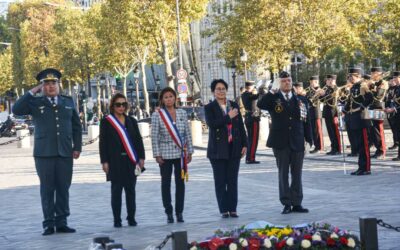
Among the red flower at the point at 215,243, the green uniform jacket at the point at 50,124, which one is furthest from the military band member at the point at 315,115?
the red flower at the point at 215,243

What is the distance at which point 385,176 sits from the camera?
826 inches

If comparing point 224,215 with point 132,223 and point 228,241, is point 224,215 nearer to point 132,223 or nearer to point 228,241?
point 132,223

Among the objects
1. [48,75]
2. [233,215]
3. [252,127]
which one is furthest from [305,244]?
[252,127]

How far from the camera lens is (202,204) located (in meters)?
17.4

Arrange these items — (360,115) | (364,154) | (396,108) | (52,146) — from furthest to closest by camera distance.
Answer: (396,108) < (360,115) < (364,154) < (52,146)

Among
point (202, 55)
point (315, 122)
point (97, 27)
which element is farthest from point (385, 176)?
point (202, 55)

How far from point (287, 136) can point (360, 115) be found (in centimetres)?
681

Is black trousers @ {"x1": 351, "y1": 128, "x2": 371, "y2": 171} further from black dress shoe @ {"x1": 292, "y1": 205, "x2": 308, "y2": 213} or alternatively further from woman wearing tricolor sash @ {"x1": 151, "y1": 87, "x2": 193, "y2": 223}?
woman wearing tricolor sash @ {"x1": 151, "y1": 87, "x2": 193, "y2": 223}

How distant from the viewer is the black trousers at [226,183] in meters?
15.2

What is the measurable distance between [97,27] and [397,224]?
67156 millimetres

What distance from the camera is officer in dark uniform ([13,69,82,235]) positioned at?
47.8 feet

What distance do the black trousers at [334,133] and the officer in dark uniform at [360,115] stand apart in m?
3.81

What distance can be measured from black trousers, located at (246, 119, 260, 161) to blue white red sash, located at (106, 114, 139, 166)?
12.3 m

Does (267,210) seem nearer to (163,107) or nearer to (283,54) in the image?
(163,107)
